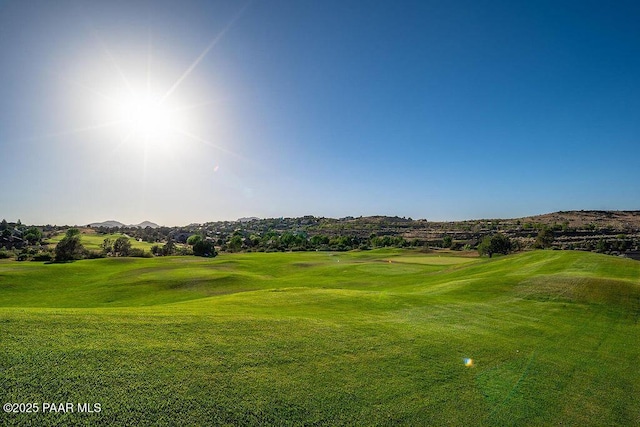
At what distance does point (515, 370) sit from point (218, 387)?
36.1ft

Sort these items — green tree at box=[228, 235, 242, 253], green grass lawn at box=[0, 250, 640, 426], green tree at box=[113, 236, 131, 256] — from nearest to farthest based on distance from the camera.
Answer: green grass lawn at box=[0, 250, 640, 426], green tree at box=[113, 236, 131, 256], green tree at box=[228, 235, 242, 253]

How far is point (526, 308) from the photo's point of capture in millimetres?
23688

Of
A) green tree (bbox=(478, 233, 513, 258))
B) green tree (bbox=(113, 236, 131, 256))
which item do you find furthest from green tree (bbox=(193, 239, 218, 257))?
A: green tree (bbox=(478, 233, 513, 258))

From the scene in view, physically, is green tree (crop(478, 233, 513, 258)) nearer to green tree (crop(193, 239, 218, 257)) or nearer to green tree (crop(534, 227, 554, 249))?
green tree (crop(534, 227, 554, 249))

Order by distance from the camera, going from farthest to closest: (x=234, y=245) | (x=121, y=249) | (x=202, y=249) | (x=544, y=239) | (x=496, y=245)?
Answer: (x=234, y=245)
(x=202, y=249)
(x=544, y=239)
(x=121, y=249)
(x=496, y=245)

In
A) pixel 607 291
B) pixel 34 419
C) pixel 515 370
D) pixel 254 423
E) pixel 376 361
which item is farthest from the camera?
→ pixel 607 291

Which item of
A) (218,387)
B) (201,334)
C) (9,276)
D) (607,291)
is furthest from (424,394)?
(9,276)

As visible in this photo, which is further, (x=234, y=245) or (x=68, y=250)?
(x=234, y=245)

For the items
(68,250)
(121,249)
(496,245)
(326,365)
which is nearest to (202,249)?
(121,249)

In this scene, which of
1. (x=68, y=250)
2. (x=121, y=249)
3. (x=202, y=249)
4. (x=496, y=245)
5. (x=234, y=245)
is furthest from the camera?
(x=234, y=245)

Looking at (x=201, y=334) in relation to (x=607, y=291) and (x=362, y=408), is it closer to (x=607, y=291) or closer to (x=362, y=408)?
(x=362, y=408)

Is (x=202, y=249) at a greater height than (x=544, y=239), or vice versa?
(x=202, y=249)

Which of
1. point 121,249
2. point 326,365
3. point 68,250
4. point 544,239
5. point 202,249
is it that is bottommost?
point 326,365

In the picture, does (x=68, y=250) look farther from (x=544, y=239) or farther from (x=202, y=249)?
(x=544, y=239)
